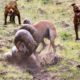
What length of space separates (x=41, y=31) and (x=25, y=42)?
102 centimetres

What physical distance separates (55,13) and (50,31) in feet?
22.6

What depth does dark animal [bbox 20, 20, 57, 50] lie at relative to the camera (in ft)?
34.5

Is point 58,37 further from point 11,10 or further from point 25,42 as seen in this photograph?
point 25,42

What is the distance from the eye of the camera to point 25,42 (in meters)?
10.1

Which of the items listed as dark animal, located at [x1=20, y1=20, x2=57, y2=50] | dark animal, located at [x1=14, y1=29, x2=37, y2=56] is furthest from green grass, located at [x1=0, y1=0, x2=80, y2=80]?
dark animal, located at [x1=20, y1=20, x2=57, y2=50]

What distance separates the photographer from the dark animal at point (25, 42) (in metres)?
10.1

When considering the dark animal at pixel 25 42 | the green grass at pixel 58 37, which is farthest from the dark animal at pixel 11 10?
the dark animal at pixel 25 42

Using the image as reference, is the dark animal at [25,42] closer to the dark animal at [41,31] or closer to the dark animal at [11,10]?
the dark animal at [41,31]

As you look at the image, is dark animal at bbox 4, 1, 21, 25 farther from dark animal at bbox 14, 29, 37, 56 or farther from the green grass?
dark animal at bbox 14, 29, 37, 56

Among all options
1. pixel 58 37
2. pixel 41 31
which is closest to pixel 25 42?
pixel 41 31

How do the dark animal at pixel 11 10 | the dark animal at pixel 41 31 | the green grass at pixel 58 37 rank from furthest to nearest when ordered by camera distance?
the dark animal at pixel 11 10
the dark animal at pixel 41 31
the green grass at pixel 58 37

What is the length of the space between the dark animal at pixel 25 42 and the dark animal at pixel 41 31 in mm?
267

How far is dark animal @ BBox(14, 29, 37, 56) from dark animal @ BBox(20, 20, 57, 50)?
Answer: 267 millimetres

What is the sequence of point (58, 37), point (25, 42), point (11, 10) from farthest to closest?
point (11, 10) < point (58, 37) < point (25, 42)
